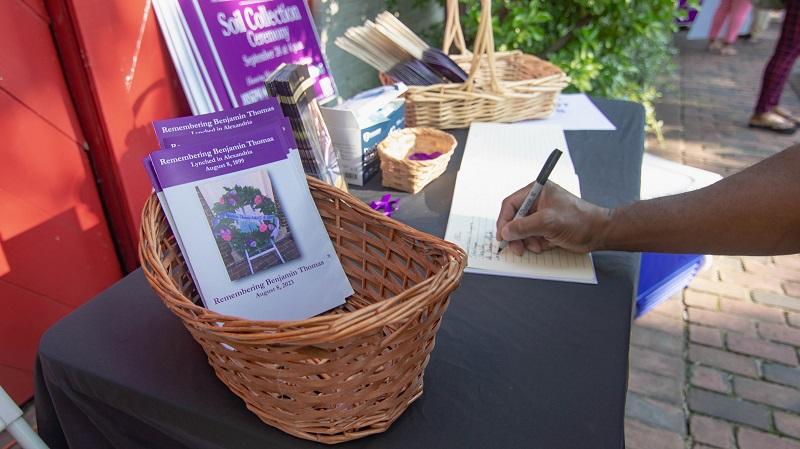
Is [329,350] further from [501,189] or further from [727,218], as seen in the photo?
[501,189]

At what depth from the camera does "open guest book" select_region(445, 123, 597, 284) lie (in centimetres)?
94

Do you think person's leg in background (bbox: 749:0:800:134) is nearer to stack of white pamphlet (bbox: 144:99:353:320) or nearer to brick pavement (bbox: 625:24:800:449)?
brick pavement (bbox: 625:24:800:449)

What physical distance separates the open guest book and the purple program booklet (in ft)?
0.94

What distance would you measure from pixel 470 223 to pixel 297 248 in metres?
0.40

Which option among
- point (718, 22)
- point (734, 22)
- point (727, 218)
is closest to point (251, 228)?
point (727, 218)

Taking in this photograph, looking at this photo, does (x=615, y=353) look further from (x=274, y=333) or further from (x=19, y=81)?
(x=19, y=81)

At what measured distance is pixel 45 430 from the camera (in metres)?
0.94

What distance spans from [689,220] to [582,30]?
7.06 feet

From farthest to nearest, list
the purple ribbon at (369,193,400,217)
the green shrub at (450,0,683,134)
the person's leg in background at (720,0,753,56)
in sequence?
the person's leg in background at (720,0,753,56), the green shrub at (450,0,683,134), the purple ribbon at (369,193,400,217)

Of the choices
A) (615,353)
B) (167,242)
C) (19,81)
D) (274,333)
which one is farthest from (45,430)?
(615,353)

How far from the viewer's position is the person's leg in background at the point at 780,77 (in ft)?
11.5

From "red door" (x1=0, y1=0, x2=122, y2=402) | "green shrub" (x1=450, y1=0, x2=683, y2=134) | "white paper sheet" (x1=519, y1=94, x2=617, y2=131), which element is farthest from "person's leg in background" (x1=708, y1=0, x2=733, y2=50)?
"red door" (x1=0, y1=0, x2=122, y2=402)

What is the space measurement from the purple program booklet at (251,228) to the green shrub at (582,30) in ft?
6.69

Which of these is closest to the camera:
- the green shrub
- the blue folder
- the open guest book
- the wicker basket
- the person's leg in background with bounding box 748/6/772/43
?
the open guest book
